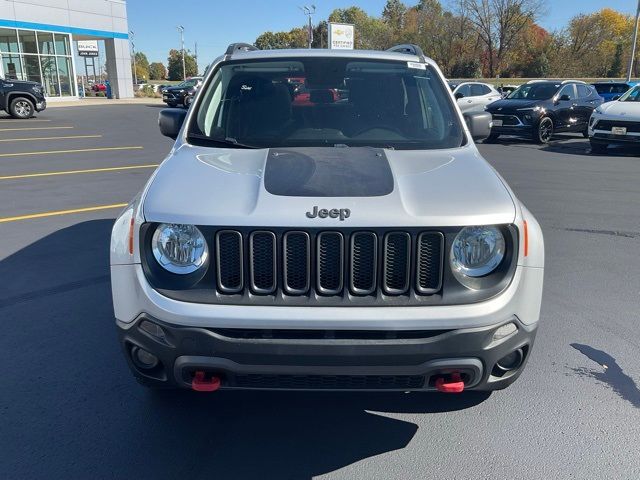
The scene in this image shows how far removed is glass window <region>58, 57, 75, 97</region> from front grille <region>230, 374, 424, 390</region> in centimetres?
3918

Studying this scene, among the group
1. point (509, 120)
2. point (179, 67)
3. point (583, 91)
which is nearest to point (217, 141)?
point (509, 120)

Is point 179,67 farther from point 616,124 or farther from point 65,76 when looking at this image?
point 616,124

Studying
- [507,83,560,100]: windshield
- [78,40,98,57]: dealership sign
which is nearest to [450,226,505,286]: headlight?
[507,83,560,100]: windshield

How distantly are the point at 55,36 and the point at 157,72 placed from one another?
97616mm

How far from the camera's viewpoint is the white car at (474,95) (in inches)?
752

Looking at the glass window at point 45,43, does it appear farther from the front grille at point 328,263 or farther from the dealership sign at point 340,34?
the front grille at point 328,263

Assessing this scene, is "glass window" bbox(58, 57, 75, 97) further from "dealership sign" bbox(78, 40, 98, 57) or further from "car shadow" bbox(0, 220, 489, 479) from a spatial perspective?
"car shadow" bbox(0, 220, 489, 479)

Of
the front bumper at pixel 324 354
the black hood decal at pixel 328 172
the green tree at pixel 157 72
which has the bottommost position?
the front bumper at pixel 324 354

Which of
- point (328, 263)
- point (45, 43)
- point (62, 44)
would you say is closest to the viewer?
point (328, 263)

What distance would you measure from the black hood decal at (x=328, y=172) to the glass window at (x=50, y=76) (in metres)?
37.7

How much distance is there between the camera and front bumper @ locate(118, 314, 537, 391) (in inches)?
92.6

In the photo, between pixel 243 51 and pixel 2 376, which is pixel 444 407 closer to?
pixel 2 376

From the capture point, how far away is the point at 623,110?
13172 mm

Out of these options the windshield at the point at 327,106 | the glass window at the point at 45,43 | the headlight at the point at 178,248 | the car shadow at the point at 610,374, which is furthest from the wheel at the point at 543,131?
the glass window at the point at 45,43
